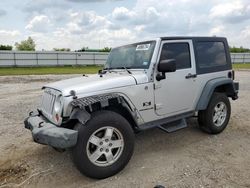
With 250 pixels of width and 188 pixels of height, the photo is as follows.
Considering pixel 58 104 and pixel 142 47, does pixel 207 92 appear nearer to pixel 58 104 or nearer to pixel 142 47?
pixel 142 47

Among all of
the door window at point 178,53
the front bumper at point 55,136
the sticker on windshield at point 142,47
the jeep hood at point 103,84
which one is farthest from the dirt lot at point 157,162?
the sticker on windshield at point 142,47

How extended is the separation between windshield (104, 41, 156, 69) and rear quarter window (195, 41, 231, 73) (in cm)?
118

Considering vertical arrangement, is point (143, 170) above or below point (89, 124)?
below

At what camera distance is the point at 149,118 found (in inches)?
176

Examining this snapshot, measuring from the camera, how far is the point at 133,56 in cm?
489

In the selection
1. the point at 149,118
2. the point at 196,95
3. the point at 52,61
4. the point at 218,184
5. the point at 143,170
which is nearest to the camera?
the point at 218,184

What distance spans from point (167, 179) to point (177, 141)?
1.61 meters

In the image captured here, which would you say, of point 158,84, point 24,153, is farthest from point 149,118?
point 24,153

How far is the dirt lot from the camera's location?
12.3 ft

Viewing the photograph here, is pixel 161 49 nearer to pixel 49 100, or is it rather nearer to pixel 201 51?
pixel 201 51

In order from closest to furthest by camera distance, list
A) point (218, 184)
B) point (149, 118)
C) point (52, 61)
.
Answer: point (218, 184)
point (149, 118)
point (52, 61)

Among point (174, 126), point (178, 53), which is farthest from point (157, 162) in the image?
point (178, 53)

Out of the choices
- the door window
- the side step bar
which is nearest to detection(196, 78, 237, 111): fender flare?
the side step bar

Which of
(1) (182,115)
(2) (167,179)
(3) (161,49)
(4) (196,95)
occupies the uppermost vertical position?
(3) (161,49)
